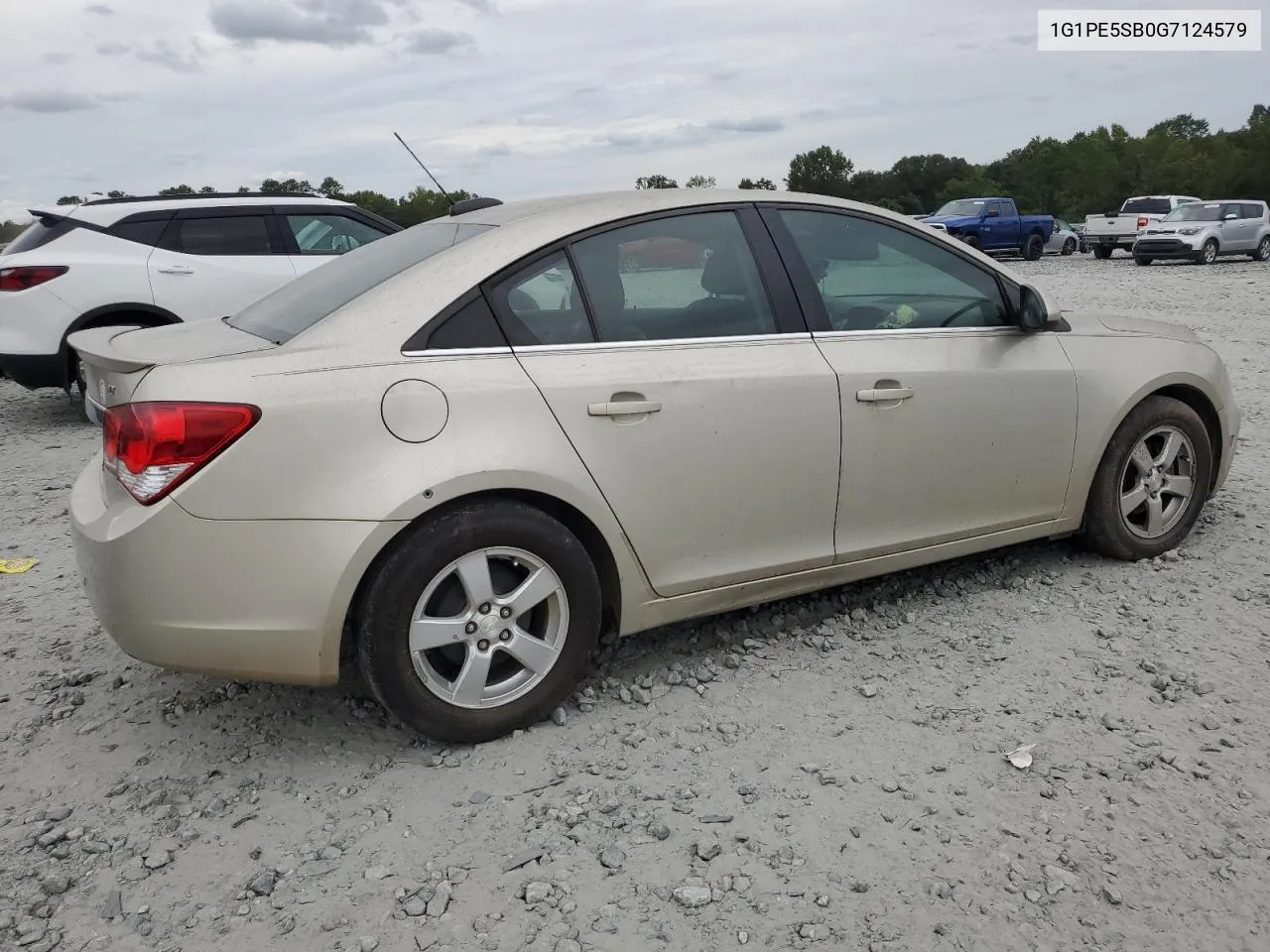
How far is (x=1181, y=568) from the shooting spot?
4.47m

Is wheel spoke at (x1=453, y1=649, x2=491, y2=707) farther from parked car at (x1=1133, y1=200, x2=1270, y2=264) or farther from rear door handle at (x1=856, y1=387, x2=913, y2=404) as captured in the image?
parked car at (x1=1133, y1=200, x2=1270, y2=264)

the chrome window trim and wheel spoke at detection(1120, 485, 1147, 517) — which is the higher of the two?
the chrome window trim

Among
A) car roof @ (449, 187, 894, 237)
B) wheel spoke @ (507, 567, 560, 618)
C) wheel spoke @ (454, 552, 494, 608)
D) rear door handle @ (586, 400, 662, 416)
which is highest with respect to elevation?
car roof @ (449, 187, 894, 237)

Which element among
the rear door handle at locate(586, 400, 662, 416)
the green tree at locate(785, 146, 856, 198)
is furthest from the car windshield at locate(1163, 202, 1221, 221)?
the green tree at locate(785, 146, 856, 198)

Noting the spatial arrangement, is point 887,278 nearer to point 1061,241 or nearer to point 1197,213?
point 1197,213

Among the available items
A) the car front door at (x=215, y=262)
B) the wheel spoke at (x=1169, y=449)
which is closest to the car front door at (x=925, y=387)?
the wheel spoke at (x=1169, y=449)

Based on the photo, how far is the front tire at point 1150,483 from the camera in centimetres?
440

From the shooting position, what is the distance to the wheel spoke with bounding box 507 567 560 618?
313cm

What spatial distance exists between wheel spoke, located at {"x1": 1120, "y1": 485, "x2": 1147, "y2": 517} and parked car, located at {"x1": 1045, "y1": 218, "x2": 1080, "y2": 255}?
106 ft

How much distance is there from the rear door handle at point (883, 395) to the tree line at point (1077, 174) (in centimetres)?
6238

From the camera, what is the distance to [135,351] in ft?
10.2

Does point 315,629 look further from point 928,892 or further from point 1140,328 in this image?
point 1140,328

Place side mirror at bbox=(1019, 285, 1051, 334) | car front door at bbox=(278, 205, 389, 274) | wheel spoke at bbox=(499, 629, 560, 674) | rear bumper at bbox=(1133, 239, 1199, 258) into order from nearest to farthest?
1. wheel spoke at bbox=(499, 629, 560, 674)
2. side mirror at bbox=(1019, 285, 1051, 334)
3. car front door at bbox=(278, 205, 389, 274)
4. rear bumper at bbox=(1133, 239, 1199, 258)

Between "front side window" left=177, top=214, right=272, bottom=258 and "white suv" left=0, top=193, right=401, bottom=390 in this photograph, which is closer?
"white suv" left=0, top=193, right=401, bottom=390
